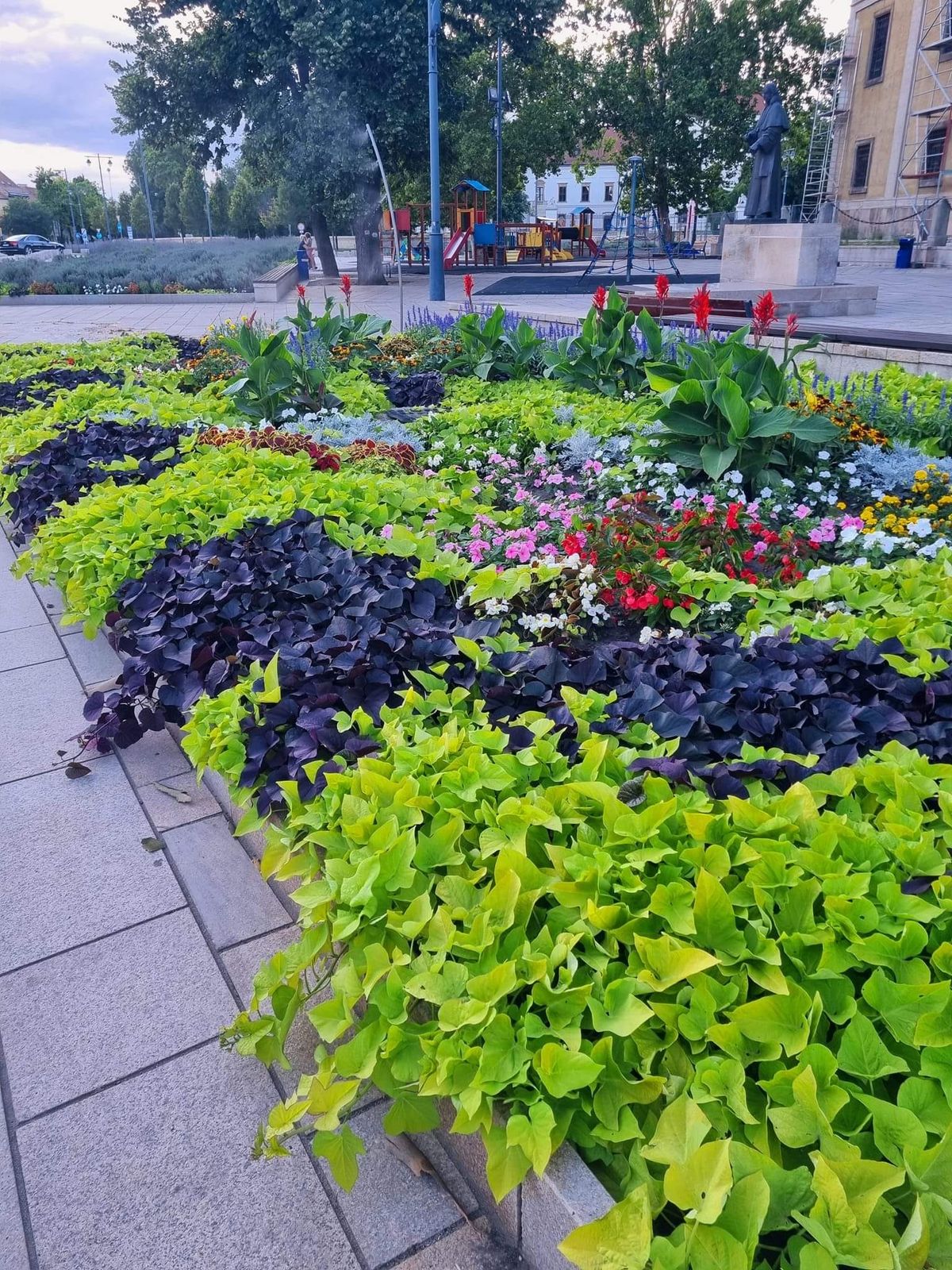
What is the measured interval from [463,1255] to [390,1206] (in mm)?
167

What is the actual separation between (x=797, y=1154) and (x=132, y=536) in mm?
3329

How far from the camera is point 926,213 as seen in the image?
25.7 m

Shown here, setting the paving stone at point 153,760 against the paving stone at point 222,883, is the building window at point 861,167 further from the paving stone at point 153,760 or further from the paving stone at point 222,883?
the paving stone at point 222,883

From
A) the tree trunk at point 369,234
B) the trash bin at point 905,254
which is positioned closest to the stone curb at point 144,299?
the tree trunk at point 369,234

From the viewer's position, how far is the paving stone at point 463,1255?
4.96 feet

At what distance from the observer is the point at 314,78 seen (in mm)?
21531

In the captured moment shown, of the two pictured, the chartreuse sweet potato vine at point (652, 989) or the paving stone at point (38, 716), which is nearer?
the chartreuse sweet potato vine at point (652, 989)

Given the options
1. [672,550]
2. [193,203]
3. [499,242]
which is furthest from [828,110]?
[193,203]

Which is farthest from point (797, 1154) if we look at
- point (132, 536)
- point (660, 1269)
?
point (132, 536)

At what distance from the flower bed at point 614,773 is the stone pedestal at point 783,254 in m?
10.5

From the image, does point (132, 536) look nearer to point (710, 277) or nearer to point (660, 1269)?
point (660, 1269)

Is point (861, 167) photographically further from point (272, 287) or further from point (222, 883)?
point (222, 883)

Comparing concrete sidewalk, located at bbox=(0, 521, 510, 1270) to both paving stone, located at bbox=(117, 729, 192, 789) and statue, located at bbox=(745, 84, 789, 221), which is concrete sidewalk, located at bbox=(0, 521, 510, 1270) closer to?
paving stone, located at bbox=(117, 729, 192, 789)

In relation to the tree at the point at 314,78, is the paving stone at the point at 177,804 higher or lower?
lower
